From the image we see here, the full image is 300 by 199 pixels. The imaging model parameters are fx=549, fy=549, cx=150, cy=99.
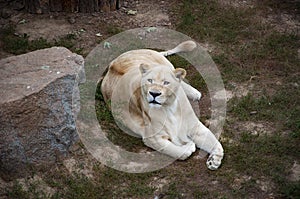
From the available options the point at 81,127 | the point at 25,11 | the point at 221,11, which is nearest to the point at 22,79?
the point at 81,127

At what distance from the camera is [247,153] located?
599 cm

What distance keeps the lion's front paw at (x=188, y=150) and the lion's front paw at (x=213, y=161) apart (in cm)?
21

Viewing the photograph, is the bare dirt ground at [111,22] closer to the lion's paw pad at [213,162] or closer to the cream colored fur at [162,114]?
the cream colored fur at [162,114]

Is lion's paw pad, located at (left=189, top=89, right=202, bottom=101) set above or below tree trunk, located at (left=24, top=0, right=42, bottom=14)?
above

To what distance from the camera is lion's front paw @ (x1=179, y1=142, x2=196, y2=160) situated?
19.2 ft

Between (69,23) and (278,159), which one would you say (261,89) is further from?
(69,23)

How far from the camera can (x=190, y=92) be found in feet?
22.2

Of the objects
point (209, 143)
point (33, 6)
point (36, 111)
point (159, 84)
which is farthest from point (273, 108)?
point (33, 6)

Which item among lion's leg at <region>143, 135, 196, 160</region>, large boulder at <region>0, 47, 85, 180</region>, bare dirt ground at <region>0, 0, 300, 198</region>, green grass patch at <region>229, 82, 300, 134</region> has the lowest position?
bare dirt ground at <region>0, 0, 300, 198</region>

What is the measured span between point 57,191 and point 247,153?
2080mm

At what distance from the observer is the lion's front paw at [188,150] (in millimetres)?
5867

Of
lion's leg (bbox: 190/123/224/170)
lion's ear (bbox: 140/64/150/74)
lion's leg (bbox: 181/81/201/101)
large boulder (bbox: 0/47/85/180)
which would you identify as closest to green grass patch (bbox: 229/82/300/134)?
lion's leg (bbox: 181/81/201/101)

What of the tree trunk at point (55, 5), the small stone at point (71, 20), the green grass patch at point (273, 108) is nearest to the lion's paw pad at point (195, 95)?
the green grass patch at point (273, 108)

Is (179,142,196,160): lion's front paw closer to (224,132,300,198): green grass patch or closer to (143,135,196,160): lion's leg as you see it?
(143,135,196,160): lion's leg
